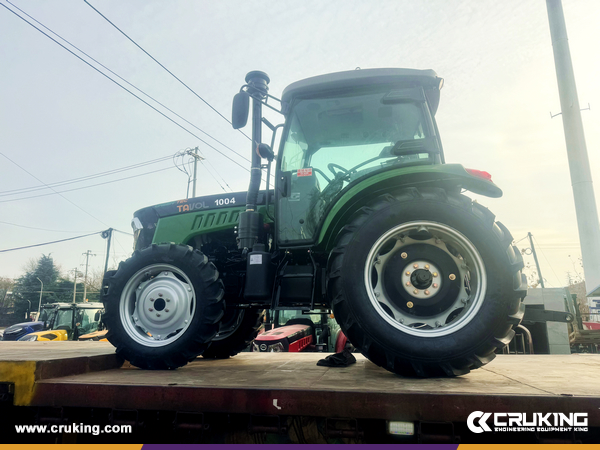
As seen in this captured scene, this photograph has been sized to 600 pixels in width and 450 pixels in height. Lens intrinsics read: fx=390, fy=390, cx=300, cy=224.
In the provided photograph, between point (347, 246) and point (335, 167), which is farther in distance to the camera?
point (335, 167)

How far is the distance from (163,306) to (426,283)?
1897 millimetres

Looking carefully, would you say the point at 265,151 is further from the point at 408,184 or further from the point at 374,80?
the point at 408,184

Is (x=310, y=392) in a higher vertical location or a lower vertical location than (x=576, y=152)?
lower

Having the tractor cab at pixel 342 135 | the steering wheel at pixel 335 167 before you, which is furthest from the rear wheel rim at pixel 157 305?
the steering wheel at pixel 335 167

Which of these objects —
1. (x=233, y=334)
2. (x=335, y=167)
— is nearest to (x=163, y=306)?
(x=233, y=334)

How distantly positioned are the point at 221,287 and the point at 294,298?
1.80 feet

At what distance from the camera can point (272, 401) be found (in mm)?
1821

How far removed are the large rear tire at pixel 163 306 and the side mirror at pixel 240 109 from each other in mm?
1041

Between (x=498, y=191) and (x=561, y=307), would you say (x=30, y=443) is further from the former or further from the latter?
(x=561, y=307)

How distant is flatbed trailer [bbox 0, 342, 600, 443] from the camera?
166 centimetres

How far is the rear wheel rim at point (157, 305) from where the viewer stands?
9.50ft

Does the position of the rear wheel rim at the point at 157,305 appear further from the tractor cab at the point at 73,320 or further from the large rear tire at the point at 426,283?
the tractor cab at the point at 73,320

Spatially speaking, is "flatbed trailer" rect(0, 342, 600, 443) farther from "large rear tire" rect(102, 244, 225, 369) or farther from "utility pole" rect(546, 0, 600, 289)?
"utility pole" rect(546, 0, 600, 289)

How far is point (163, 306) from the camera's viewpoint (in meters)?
2.93
